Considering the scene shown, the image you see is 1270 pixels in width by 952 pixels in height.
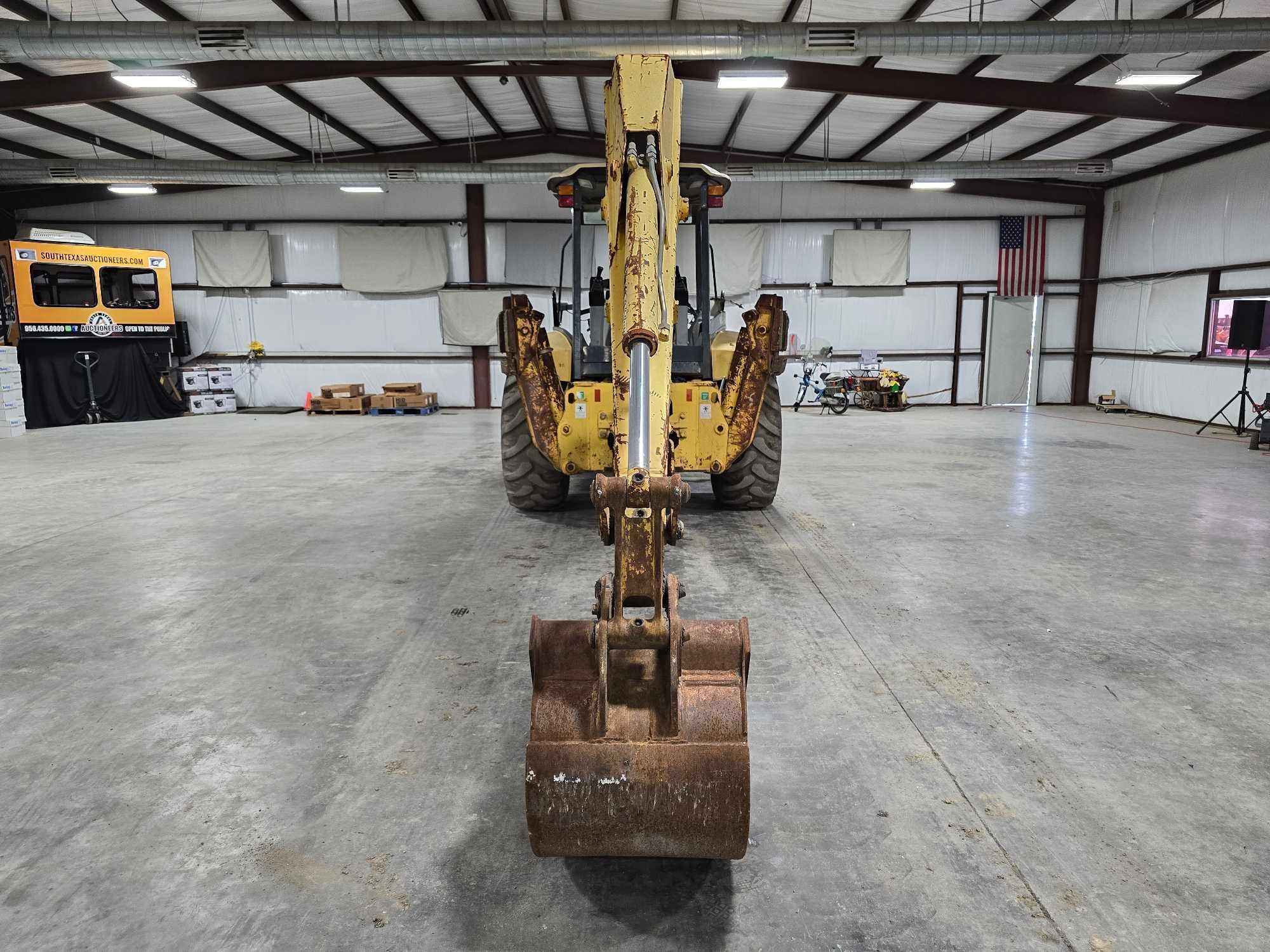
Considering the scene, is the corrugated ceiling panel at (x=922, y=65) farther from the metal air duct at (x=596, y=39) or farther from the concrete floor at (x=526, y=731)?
the concrete floor at (x=526, y=731)

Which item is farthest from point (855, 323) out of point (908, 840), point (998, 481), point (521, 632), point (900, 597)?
point (908, 840)

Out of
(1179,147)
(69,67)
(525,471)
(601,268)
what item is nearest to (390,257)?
(69,67)

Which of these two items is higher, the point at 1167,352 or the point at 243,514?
the point at 1167,352

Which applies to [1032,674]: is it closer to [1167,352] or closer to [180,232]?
[1167,352]

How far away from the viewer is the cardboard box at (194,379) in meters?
17.2

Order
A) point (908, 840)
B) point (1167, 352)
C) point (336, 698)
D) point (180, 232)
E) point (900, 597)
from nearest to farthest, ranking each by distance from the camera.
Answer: point (908, 840)
point (336, 698)
point (900, 597)
point (1167, 352)
point (180, 232)

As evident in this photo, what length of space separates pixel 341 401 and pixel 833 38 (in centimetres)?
1171

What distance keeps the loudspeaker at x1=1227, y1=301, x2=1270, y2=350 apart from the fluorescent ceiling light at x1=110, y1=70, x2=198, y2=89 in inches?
573

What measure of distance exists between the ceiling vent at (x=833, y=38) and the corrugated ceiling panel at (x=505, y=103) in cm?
571

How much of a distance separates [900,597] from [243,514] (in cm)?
551

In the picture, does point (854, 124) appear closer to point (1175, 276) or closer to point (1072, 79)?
point (1072, 79)

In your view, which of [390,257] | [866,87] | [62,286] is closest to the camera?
[866,87]

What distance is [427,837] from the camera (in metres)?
2.48

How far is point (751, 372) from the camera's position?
6188 mm
